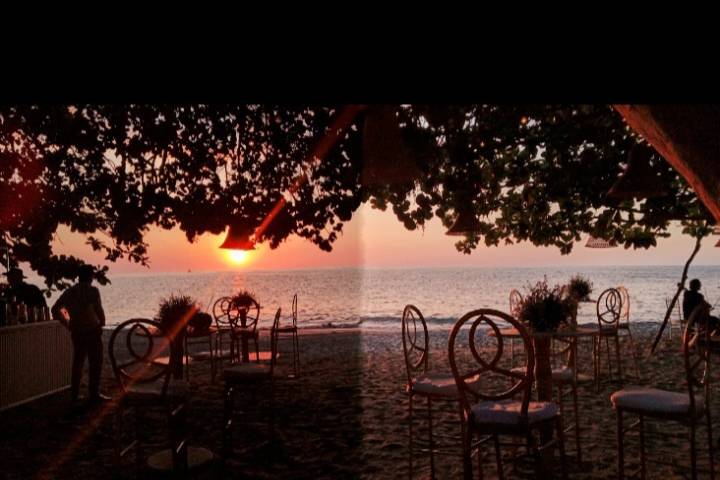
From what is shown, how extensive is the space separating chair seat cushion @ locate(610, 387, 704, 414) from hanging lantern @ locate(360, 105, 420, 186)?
1660 millimetres

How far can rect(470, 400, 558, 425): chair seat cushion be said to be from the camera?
2.88 m

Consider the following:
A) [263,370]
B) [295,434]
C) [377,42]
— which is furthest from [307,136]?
[377,42]

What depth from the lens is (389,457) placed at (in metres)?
4.13

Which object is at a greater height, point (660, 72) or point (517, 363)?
point (660, 72)

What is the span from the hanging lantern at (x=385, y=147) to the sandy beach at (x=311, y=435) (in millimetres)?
1424

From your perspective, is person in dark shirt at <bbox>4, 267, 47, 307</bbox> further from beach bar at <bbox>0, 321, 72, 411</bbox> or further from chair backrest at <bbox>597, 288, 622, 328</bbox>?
chair backrest at <bbox>597, 288, 622, 328</bbox>

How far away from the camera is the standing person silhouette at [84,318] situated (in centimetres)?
579

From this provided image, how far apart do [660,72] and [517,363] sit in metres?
7.02

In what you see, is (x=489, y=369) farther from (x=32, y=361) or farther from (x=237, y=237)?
(x=32, y=361)

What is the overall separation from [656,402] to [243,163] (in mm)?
3664

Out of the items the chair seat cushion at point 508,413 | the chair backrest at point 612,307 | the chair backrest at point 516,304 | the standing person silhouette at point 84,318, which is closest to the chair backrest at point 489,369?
the chair seat cushion at point 508,413

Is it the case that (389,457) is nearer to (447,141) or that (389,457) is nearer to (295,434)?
(295,434)

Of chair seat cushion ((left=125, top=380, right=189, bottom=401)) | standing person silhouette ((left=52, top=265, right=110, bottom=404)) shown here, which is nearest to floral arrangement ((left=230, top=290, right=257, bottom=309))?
standing person silhouette ((left=52, top=265, right=110, bottom=404))

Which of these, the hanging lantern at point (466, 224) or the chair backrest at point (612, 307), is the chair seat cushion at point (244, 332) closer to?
the hanging lantern at point (466, 224)
